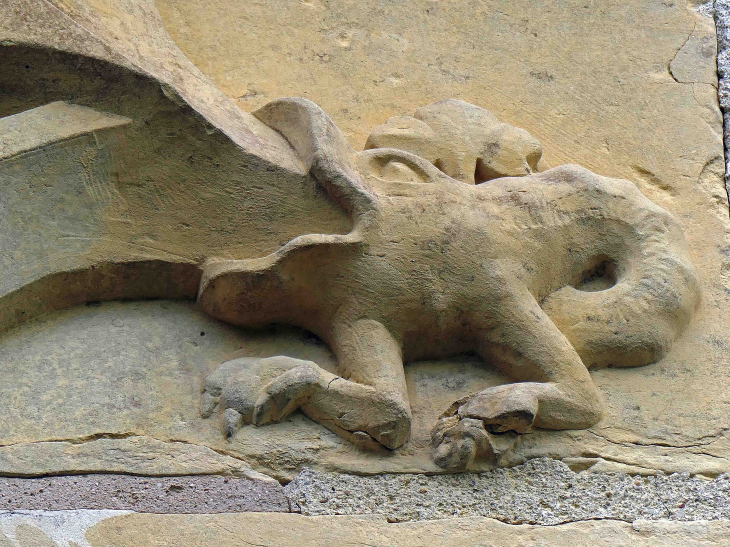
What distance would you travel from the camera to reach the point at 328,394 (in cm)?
209

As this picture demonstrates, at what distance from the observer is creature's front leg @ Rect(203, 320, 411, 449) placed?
2.07 meters

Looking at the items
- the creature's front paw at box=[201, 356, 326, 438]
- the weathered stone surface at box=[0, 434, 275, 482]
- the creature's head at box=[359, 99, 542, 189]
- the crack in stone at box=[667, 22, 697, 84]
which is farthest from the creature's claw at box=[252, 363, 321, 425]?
the crack in stone at box=[667, 22, 697, 84]

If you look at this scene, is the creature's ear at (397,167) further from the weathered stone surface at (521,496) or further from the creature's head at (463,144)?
the weathered stone surface at (521,496)

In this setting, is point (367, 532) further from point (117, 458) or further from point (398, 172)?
point (398, 172)

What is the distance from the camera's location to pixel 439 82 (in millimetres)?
2770

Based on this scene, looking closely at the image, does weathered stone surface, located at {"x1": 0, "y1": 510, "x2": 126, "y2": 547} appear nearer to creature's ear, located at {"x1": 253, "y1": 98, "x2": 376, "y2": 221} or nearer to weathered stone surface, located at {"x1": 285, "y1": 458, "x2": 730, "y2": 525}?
weathered stone surface, located at {"x1": 285, "y1": 458, "x2": 730, "y2": 525}

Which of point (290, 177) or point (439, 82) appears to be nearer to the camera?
point (290, 177)

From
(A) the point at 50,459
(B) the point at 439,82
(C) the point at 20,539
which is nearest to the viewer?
(C) the point at 20,539

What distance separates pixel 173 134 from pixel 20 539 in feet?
2.78

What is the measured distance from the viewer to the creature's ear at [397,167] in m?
2.32

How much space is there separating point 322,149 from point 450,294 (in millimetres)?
396

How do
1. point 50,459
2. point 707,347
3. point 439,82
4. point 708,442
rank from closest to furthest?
point 50,459 → point 708,442 → point 707,347 → point 439,82

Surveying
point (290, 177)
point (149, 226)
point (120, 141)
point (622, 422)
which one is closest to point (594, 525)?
point (622, 422)

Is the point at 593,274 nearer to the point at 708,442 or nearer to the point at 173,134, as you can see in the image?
the point at 708,442
